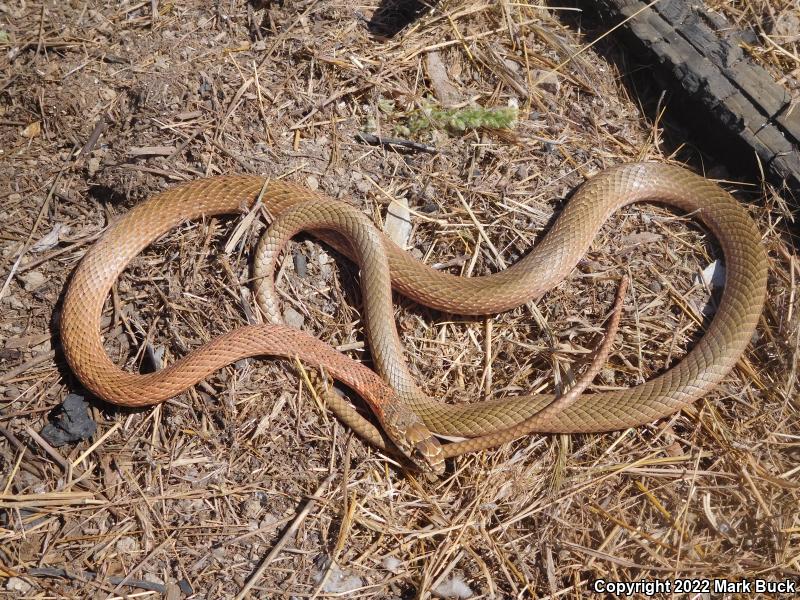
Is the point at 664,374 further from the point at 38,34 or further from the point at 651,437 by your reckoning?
the point at 38,34

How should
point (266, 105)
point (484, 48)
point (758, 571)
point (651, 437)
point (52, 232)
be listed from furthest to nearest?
point (484, 48), point (266, 105), point (52, 232), point (651, 437), point (758, 571)

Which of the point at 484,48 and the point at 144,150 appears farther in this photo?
the point at 484,48

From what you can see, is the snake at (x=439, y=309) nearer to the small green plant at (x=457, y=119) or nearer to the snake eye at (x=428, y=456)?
the snake eye at (x=428, y=456)

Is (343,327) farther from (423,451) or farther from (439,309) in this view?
(423,451)

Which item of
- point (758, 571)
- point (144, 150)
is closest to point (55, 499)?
point (144, 150)

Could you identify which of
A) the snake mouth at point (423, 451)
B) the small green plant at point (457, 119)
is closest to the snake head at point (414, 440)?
the snake mouth at point (423, 451)

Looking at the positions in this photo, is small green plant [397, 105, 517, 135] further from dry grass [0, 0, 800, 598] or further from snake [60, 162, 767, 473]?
snake [60, 162, 767, 473]

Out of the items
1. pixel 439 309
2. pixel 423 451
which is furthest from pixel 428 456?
pixel 439 309

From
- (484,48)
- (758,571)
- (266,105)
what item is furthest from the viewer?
(484,48)
